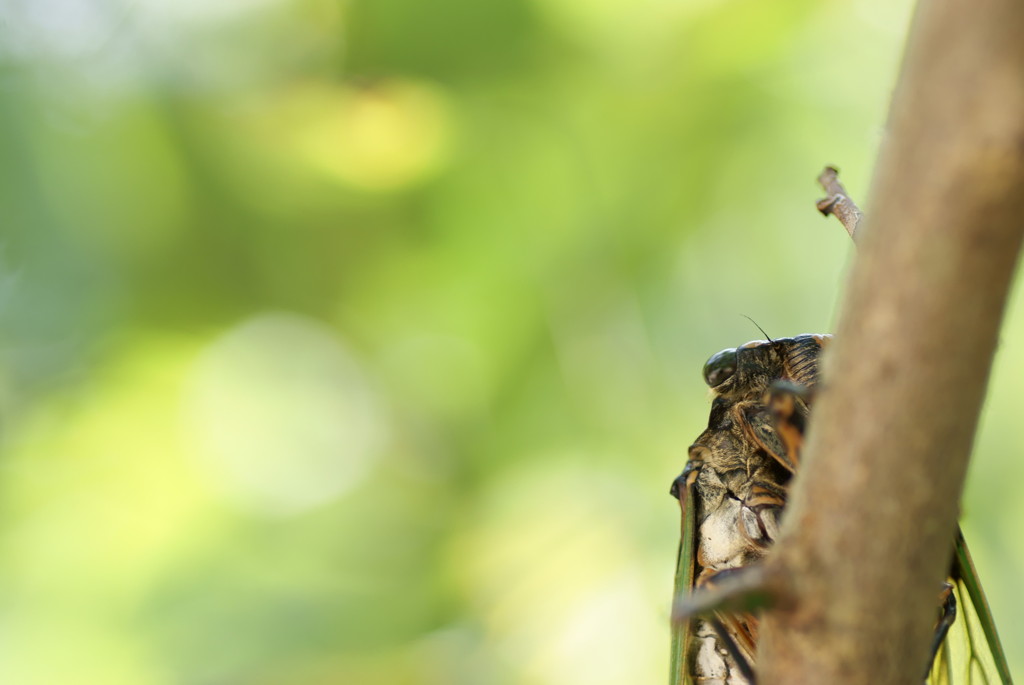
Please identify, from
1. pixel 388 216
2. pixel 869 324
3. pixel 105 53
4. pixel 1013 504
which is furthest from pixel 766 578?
pixel 105 53

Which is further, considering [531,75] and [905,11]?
[531,75]

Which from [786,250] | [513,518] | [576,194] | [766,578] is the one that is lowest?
[766,578]

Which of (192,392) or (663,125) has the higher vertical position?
(663,125)

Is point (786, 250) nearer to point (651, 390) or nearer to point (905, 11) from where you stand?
point (651, 390)

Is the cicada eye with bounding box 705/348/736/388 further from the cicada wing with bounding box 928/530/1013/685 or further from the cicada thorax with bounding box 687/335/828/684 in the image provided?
the cicada wing with bounding box 928/530/1013/685

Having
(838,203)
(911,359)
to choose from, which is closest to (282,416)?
(838,203)

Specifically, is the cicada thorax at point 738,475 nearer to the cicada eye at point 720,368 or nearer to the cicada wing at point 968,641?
the cicada eye at point 720,368

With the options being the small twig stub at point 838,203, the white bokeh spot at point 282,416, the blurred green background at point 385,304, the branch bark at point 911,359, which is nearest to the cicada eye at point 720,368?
the small twig stub at point 838,203

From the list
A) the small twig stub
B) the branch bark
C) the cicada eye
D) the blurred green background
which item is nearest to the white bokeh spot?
the blurred green background
